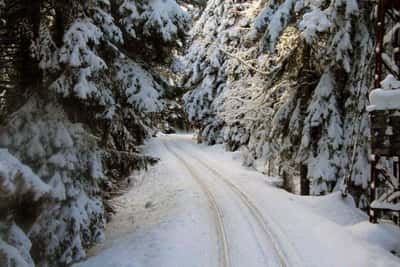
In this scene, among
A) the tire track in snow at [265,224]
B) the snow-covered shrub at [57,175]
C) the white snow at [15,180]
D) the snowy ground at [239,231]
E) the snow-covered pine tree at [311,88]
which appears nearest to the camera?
the white snow at [15,180]

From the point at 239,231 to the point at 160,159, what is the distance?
4284 mm

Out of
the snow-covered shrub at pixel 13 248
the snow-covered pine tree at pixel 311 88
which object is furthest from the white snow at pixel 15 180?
the snow-covered pine tree at pixel 311 88

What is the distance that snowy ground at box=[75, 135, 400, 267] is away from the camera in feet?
29.0

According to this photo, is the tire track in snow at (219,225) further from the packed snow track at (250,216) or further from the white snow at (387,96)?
the white snow at (387,96)

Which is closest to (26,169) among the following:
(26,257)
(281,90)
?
(26,257)

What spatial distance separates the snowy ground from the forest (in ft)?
0.19

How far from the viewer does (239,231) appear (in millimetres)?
10602

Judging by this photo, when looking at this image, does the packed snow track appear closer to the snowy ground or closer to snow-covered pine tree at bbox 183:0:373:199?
the snowy ground

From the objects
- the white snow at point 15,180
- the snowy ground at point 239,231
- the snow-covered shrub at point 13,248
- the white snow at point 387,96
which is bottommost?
the snowy ground at point 239,231

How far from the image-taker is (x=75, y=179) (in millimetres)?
9156

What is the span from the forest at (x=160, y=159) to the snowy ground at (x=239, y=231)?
0.06 meters

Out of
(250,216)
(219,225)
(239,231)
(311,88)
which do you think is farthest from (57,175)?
(311,88)

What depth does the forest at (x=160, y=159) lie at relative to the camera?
8.52 metres

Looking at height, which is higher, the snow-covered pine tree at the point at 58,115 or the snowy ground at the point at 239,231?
the snow-covered pine tree at the point at 58,115
